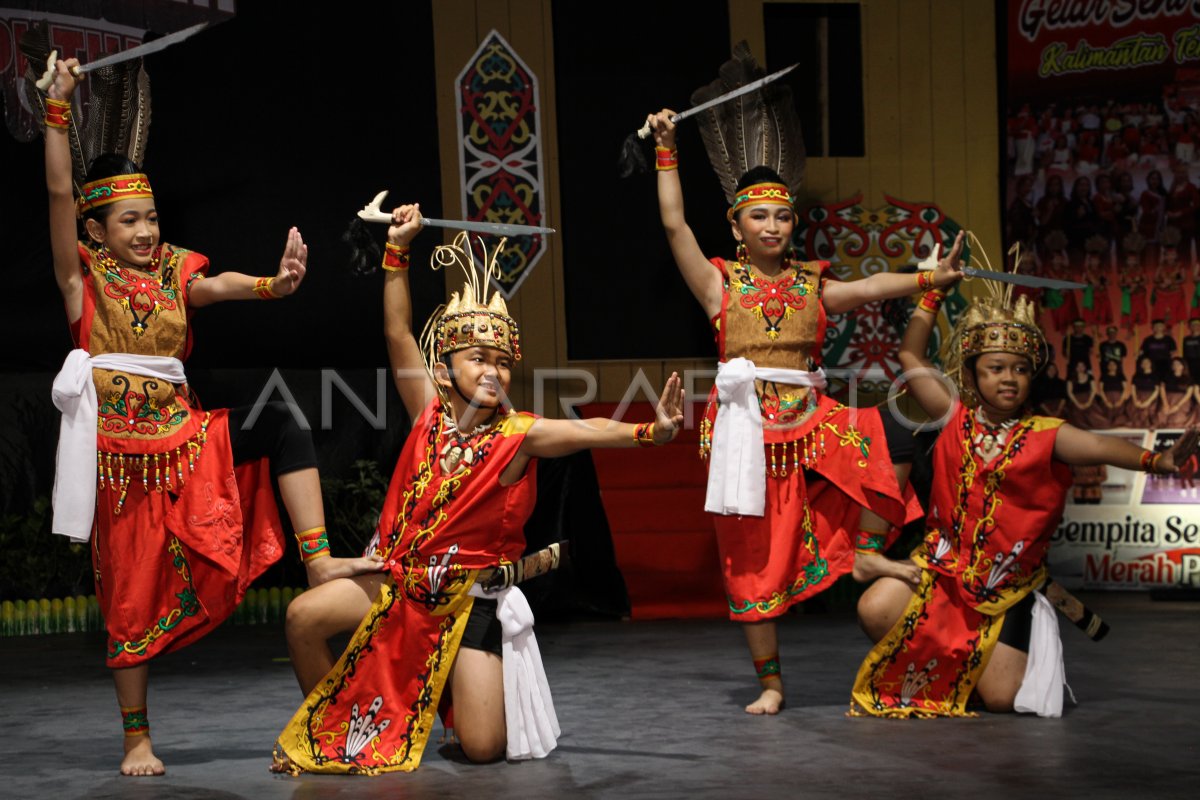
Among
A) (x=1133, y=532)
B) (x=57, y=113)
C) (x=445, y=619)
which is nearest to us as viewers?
(x=57, y=113)

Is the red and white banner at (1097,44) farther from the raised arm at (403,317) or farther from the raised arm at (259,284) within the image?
the raised arm at (259,284)

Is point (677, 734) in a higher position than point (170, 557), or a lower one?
lower

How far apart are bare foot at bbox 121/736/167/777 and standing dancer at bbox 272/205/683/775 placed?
0.26m

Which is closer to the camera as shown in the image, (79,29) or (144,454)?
(144,454)

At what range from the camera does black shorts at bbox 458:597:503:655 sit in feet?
11.4

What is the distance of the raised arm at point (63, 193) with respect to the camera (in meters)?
3.32

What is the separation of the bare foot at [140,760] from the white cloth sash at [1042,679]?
2.01 metres

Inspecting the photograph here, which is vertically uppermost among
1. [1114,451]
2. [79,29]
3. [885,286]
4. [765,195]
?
[79,29]

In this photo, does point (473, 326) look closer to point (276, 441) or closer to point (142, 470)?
point (276, 441)

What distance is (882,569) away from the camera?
4043 millimetres

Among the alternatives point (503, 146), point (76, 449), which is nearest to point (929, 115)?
point (503, 146)

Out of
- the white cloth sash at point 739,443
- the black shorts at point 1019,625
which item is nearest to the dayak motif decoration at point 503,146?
the white cloth sash at point 739,443

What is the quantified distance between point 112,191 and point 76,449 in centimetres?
60

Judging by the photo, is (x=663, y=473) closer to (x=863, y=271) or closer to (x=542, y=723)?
(x=863, y=271)
